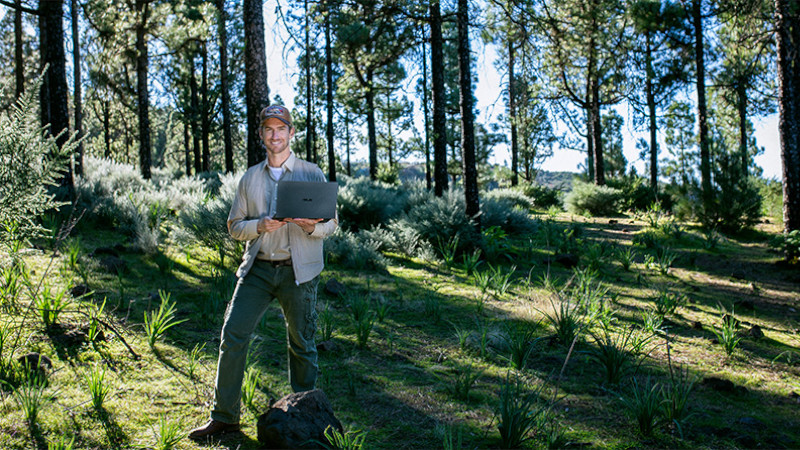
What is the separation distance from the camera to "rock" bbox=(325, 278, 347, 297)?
19.4 ft

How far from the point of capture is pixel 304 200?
9.02ft

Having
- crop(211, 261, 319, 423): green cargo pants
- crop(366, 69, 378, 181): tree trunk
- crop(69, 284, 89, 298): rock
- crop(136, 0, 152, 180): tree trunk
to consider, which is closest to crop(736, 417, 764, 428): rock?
crop(211, 261, 319, 423): green cargo pants

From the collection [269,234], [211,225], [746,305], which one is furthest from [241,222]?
[746,305]

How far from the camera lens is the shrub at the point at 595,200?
15344mm

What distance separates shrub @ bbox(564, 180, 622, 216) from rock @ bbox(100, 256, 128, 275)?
12966mm

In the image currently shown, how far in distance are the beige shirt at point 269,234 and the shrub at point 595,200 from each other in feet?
44.7

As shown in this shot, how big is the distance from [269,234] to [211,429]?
3.88 feet

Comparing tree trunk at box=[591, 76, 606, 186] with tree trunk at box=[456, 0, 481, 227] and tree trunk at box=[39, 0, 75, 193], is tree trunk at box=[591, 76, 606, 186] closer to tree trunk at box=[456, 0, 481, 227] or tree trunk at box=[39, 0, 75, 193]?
tree trunk at box=[456, 0, 481, 227]

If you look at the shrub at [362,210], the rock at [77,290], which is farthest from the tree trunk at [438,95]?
the rock at [77,290]

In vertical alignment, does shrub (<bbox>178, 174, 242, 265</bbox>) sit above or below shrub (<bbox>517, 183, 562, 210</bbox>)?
below

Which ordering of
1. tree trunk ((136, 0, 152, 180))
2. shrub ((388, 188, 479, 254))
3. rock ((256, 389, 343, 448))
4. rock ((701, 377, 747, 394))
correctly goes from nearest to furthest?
rock ((256, 389, 343, 448)) → rock ((701, 377, 747, 394)) → shrub ((388, 188, 479, 254)) → tree trunk ((136, 0, 152, 180))

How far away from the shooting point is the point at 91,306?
441cm

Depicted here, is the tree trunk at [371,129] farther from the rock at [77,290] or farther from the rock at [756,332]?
the rock at [756,332]

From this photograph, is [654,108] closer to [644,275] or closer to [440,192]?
[440,192]
